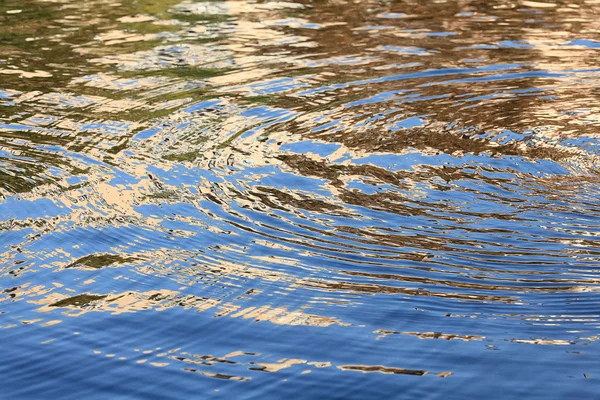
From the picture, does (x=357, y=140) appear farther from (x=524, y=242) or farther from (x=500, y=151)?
(x=524, y=242)

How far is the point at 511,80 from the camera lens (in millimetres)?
6559

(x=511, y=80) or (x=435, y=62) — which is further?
(x=435, y=62)

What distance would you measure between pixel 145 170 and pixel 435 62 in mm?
3117

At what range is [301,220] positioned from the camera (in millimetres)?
4082

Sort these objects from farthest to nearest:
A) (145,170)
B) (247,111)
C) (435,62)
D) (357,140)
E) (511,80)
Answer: (435,62) < (511,80) < (247,111) < (357,140) < (145,170)

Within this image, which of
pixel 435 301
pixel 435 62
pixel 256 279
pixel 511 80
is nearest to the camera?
pixel 435 301

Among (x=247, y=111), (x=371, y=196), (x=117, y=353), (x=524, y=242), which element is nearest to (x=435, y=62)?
(x=247, y=111)

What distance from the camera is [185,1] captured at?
10.1m

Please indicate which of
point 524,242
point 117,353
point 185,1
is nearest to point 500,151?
point 524,242

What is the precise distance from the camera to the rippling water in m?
2.93

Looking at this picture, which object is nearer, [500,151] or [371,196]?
[371,196]

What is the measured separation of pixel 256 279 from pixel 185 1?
710 cm

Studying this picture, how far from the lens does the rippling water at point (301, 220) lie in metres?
2.93

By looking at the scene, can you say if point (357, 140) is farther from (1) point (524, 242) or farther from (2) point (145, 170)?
(1) point (524, 242)
